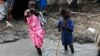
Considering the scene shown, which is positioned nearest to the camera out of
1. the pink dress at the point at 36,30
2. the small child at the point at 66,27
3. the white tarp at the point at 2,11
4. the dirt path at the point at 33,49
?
the small child at the point at 66,27

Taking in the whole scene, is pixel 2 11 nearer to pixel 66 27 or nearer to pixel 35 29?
pixel 35 29

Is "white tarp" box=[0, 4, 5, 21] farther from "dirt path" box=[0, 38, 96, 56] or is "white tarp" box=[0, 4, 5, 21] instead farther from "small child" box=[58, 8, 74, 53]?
"small child" box=[58, 8, 74, 53]

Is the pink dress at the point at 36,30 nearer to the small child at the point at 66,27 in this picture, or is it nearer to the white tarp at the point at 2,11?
the small child at the point at 66,27

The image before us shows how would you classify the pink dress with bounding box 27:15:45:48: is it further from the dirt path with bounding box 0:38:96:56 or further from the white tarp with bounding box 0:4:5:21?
the white tarp with bounding box 0:4:5:21

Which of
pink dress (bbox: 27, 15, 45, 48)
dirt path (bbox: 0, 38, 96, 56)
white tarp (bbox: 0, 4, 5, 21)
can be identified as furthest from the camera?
white tarp (bbox: 0, 4, 5, 21)

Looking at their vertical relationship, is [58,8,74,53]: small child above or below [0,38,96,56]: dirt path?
above

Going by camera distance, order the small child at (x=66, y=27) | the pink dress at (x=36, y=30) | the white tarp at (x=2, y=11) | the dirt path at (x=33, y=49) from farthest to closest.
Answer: the white tarp at (x=2, y=11) < the dirt path at (x=33, y=49) < the pink dress at (x=36, y=30) < the small child at (x=66, y=27)

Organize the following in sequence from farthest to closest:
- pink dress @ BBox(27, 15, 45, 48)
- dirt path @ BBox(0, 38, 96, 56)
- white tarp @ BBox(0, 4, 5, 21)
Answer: white tarp @ BBox(0, 4, 5, 21) → dirt path @ BBox(0, 38, 96, 56) → pink dress @ BBox(27, 15, 45, 48)

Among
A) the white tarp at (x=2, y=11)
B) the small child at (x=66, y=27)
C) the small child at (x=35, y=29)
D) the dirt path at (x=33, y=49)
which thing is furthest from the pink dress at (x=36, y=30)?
the white tarp at (x=2, y=11)

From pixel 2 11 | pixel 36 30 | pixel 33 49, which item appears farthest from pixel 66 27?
pixel 2 11

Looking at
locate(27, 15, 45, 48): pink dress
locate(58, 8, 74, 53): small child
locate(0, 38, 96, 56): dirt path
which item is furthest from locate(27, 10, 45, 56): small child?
locate(58, 8, 74, 53): small child

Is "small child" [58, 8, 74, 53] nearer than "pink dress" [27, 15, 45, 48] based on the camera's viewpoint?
Yes

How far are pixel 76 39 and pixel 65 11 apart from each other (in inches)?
67.1

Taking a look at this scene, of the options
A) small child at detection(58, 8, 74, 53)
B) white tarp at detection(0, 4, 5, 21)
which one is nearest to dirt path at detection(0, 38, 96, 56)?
small child at detection(58, 8, 74, 53)
